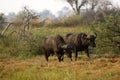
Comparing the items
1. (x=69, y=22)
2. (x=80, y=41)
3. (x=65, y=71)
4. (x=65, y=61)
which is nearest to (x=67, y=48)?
(x=65, y=61)

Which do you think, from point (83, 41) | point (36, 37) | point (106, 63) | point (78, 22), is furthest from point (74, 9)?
point (106, 63)

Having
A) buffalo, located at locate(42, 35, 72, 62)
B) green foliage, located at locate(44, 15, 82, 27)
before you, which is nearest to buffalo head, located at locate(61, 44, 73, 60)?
buffalo, located at locate(42, 35, 72, 62)

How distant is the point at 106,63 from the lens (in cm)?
1384

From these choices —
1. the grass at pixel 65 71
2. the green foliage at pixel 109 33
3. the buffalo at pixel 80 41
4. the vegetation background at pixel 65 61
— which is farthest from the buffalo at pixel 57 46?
the green foliage at pixel 109 33

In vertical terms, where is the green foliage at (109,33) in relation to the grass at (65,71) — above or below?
above

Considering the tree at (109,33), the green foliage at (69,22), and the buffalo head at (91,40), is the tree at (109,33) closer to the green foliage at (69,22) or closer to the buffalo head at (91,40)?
the buffalo head at (91,40)

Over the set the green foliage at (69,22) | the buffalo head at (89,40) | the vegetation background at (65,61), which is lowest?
the green foliage at (69,22)

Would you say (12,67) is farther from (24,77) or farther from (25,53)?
(25,53)

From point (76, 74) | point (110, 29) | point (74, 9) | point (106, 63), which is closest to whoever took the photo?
point (76, 74)

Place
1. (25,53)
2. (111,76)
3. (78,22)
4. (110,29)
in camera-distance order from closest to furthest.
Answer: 1. (111,76)
2. (110,29)
3. (25,53)
4. (78,22)

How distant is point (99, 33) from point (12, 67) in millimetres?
5051

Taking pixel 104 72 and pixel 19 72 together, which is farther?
pixel 19 72

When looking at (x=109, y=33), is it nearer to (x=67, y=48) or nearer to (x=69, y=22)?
(x=67, y=48)

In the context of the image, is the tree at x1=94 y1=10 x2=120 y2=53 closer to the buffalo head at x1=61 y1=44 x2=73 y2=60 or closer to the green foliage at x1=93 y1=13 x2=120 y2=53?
the green foliage at x1=93 y1=13 x2=120 y2=53
